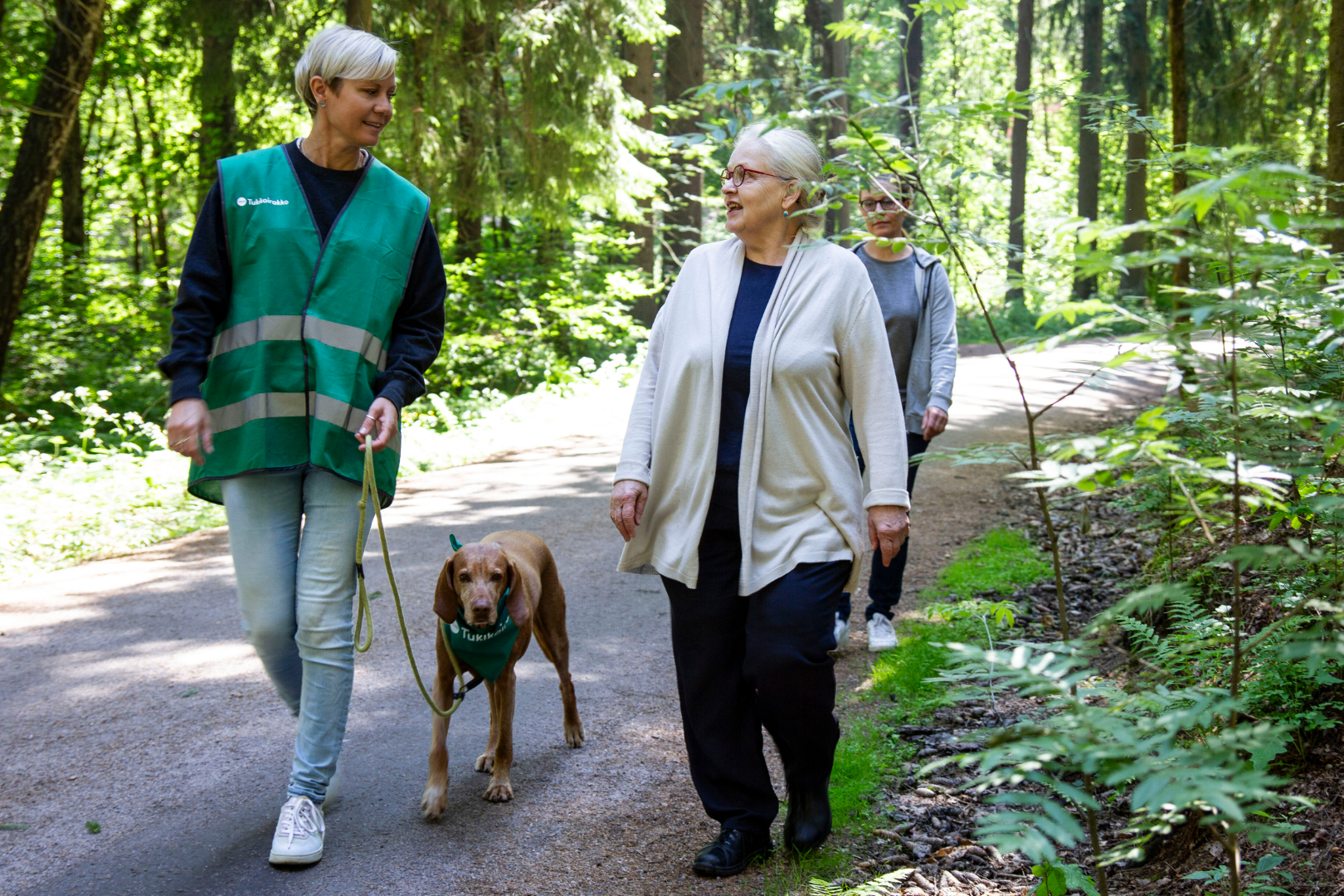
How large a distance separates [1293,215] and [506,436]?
1080cm

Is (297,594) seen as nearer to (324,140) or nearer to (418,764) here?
(418,764)

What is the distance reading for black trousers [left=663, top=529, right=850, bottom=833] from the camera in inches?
126

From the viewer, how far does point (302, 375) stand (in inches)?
135

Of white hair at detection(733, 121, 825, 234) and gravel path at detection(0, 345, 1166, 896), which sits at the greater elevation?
white hair at detection(733, 121, 825, 234)

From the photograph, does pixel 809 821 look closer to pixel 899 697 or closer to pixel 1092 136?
pixel 899 697

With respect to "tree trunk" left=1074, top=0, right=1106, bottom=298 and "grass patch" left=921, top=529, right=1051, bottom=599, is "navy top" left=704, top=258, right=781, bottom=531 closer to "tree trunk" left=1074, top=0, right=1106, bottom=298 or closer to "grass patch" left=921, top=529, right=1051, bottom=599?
"grass patch" left=921, top=529, right=1051, bottom=599

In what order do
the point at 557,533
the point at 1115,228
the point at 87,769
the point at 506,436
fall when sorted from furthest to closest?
the point at 506,436
the point at 557,533
the point at 87,769
the point at 1115,228

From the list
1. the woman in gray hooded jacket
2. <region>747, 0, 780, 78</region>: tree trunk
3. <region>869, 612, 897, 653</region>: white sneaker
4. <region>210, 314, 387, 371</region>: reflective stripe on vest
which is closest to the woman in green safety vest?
<region>210, 314, 387, 371</region>: reflective stripe on vest

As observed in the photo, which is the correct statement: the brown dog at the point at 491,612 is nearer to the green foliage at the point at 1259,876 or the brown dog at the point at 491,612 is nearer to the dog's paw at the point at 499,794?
the dog's paw at the point at 499,794

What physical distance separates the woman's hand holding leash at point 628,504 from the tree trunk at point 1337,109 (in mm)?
5287

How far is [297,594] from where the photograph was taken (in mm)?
3441

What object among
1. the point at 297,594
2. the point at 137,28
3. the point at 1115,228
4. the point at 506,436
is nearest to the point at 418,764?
the point at 297,594

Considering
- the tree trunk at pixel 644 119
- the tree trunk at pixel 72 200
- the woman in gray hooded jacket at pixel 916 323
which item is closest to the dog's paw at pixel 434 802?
the woman in gray hooded jacket at pixel 916 323

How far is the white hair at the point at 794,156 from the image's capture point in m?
3.39
